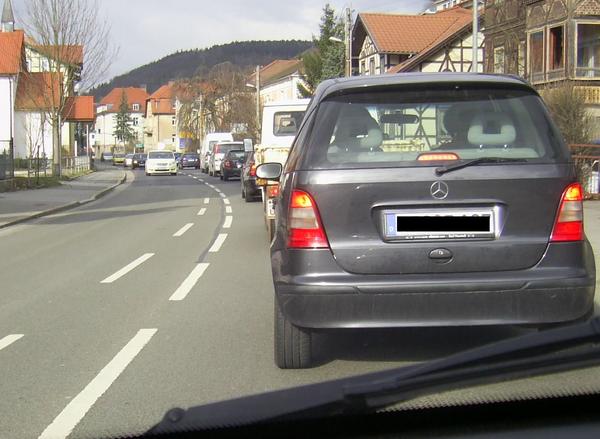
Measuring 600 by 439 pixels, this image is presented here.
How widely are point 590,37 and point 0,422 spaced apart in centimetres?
3113

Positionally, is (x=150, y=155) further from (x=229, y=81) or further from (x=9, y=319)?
(x=9, y=319)

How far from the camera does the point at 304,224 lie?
4387 millimetres

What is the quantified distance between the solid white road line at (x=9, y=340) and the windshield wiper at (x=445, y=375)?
3.54m

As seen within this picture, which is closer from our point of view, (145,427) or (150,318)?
(145,427)

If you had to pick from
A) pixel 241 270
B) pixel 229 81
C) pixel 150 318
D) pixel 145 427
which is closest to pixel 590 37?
pixel 241 270

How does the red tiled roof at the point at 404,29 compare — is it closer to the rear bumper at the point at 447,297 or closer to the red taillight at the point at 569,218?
the red taillight at the point at 569,218

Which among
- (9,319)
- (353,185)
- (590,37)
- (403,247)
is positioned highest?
(590,37)

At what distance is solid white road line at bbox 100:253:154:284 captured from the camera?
9.17m

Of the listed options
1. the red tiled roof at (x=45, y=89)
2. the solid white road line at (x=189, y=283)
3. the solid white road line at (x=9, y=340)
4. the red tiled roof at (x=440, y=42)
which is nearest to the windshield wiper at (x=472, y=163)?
the solid white road line at (x=9, y=340)

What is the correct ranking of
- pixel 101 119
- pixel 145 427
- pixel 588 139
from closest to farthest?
pixel 145 427 < pixel 588 139 < pixel 101 119

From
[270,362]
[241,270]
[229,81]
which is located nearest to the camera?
[270,362]

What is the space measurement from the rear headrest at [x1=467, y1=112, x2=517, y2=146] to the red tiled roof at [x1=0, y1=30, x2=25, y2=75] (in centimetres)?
5249

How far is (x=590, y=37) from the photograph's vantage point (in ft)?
101

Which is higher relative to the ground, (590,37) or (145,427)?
(590,37)
